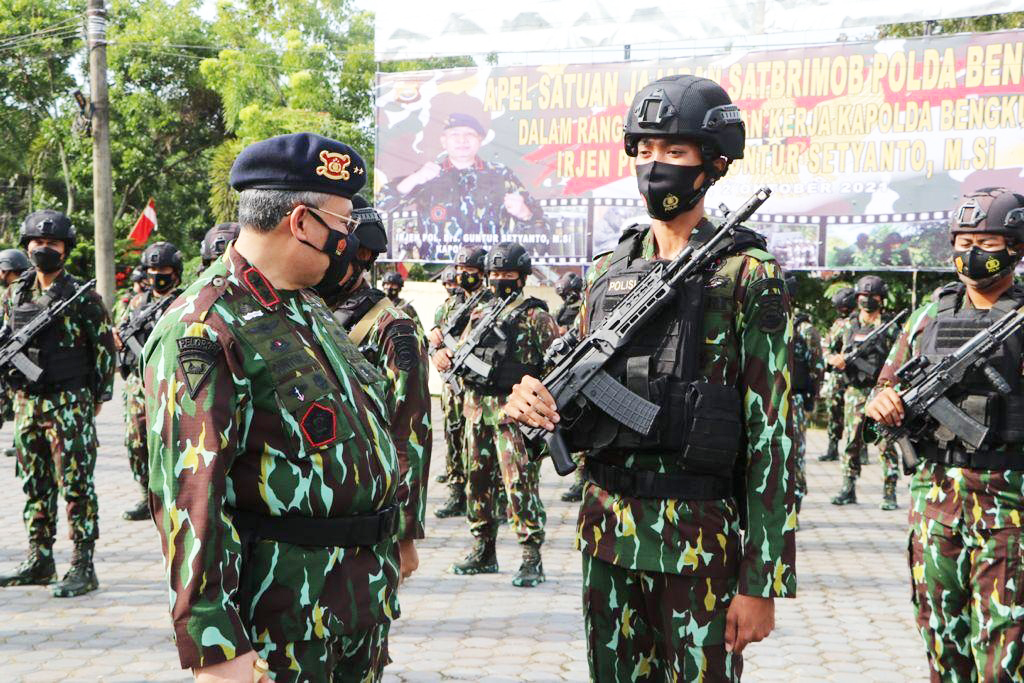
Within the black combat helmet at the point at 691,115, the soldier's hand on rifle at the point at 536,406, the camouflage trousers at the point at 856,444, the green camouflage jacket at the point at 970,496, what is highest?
the black combat helmet at the point at 691,115

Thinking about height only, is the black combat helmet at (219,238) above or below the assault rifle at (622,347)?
above

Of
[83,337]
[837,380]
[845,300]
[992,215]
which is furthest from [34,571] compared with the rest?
[837,380]

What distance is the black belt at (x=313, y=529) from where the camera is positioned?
2.58 meters

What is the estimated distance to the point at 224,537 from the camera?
95.4 inches

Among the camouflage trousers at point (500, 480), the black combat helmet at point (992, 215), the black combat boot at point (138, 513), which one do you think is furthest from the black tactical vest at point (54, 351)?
the black combat helmet at point (992, 215)

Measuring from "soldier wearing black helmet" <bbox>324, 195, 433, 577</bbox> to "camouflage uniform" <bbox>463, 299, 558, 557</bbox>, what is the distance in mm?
2800

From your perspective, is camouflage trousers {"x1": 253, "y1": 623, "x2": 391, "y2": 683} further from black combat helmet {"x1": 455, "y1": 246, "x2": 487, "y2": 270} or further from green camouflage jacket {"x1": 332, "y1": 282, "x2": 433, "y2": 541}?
black combat helmet {"x1": 455, "y1": 246, "x2": 487, "y2": 270}

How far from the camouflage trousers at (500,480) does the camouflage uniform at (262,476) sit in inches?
181

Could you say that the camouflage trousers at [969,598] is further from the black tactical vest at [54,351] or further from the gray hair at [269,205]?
the black tactical vest at [54,351]

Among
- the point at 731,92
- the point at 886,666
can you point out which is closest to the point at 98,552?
the point at 886,666

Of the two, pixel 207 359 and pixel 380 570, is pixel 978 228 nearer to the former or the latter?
pixel 380 570

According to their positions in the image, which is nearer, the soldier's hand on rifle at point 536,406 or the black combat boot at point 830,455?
the soldier's hand on rifle at point 536,406

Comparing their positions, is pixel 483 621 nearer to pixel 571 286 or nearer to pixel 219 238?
pixel 219 238

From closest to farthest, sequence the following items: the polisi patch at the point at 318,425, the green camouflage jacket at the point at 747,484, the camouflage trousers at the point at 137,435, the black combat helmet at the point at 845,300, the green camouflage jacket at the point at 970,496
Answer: the polisi patch at the point at 318,425 → the green camouflage jacket at the point at 747,484 → the green camouflage jacket at the point at 970,496 → the camouflage trousers at the point at 137,435 → the black combat helmet at the point at 845,300
